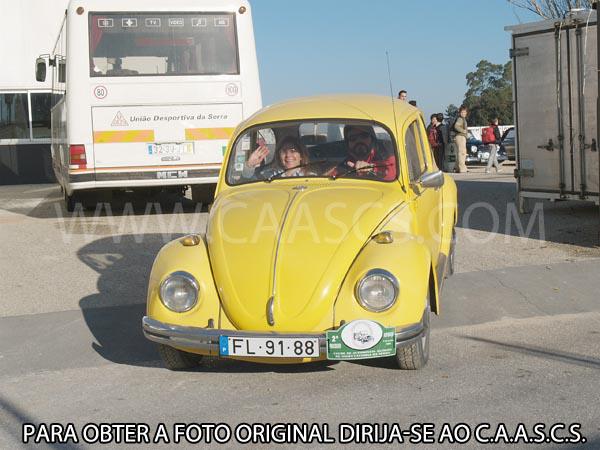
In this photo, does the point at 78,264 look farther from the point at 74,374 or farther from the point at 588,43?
the point at 588,43

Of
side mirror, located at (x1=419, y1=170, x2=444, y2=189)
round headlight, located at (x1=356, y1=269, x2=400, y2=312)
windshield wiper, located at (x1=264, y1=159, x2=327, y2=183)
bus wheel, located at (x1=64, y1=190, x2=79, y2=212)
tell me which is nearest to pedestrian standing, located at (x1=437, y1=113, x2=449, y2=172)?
bus wheel, located at (x1=64, y1=190, x2=79, y2=212)

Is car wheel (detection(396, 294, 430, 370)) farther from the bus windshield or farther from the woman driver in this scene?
the bus windshield

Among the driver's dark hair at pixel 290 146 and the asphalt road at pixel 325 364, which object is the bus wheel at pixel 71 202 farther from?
the driver's dark hair at pixel 290 146

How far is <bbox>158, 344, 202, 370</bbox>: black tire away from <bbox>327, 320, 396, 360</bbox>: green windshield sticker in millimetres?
1219

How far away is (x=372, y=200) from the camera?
21.7ft

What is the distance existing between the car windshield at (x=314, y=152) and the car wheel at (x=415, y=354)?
1.47m

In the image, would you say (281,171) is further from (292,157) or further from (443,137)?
(443,137)

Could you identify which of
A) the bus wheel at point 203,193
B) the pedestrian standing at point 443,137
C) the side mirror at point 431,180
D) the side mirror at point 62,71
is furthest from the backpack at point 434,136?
the side mirror at point 431,180

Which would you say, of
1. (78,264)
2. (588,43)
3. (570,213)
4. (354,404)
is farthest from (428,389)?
(570,213)

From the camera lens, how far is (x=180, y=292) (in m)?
5.89

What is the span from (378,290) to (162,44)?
9083mm

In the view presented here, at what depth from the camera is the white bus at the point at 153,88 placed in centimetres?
1354

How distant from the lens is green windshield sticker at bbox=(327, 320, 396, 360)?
17.9 feet

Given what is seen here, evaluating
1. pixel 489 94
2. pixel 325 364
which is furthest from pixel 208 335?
pixel 489 94
